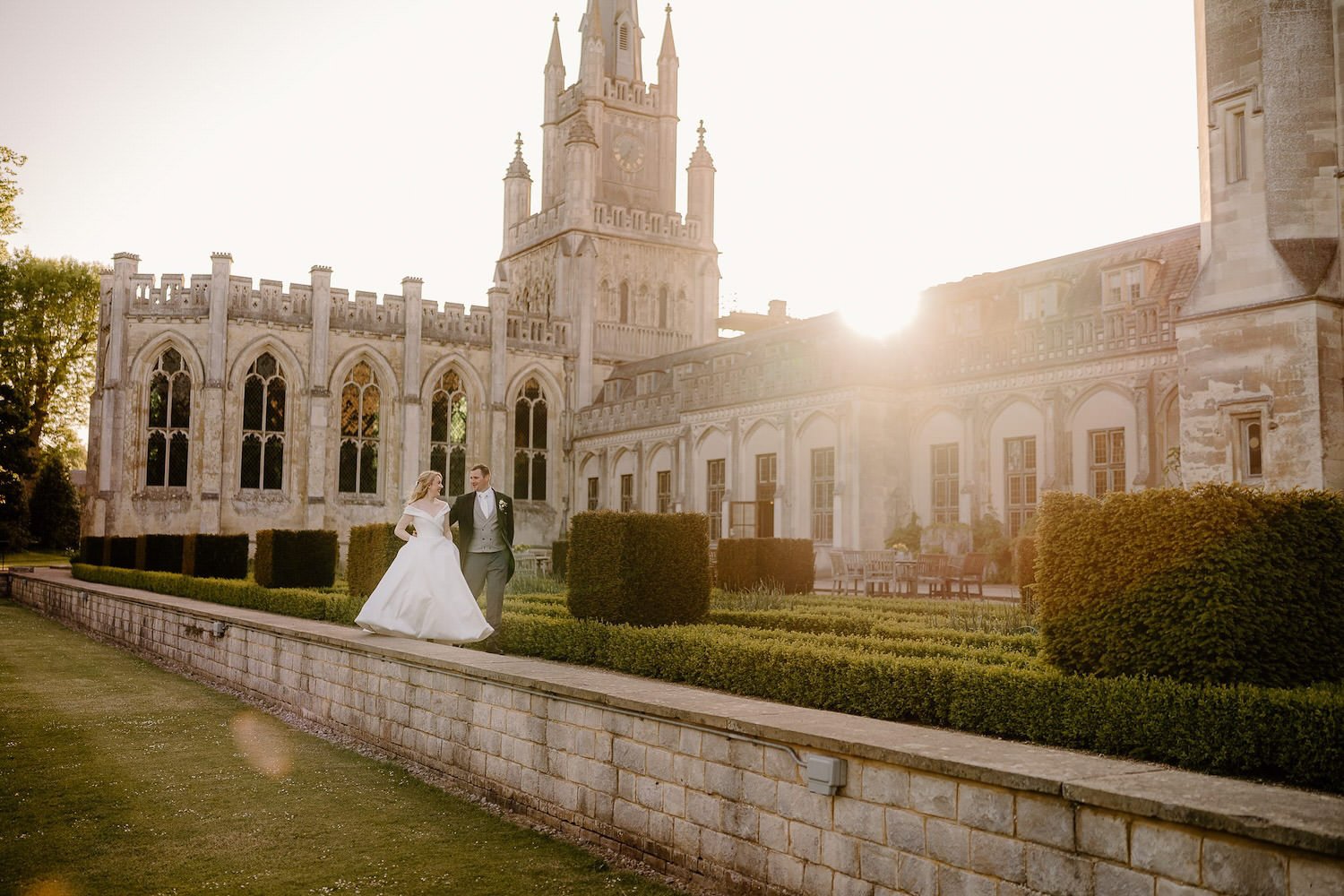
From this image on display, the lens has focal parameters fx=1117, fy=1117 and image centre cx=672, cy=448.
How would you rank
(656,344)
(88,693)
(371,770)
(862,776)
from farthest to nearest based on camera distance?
(656,344), (88,693), (371,770), (862,776)

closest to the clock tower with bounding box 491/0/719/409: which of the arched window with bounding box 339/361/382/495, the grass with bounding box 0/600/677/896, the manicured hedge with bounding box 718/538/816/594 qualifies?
the arched window with bounding box 339/361/382/495

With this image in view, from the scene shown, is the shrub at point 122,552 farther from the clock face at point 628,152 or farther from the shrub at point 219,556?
the clock face at point 628,152

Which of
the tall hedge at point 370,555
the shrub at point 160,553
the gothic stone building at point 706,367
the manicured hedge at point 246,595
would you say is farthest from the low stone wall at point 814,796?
the shrub at point 160,553

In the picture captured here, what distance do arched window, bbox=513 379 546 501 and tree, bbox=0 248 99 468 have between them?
21.2 metres

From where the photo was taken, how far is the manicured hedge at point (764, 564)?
17.2 meters

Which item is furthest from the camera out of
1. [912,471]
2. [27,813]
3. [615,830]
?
[912,471]

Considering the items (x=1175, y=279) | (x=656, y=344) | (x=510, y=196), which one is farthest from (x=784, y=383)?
(x=510, y=196)

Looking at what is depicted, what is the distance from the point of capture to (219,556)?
73.9ft

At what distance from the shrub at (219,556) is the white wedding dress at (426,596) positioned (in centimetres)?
1225

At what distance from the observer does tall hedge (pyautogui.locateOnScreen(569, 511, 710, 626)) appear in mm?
10773

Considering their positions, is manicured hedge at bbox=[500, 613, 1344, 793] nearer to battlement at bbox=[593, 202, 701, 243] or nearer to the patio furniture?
the patio furniture

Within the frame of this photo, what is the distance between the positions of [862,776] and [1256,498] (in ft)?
9.34

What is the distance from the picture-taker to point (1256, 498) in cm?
630

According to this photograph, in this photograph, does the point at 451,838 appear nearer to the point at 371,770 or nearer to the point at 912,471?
the point at 371,770
